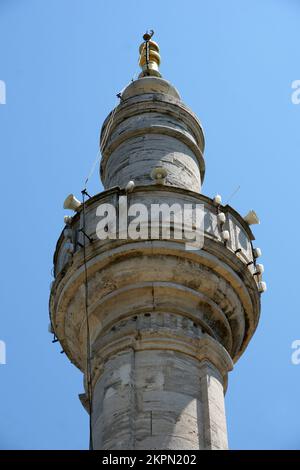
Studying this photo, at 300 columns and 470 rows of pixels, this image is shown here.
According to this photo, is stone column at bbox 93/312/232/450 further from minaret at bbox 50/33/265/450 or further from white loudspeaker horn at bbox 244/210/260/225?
white loudspeaker horn at bbox 244/210/260/225

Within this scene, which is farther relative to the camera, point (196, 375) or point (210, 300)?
point (210, 300)

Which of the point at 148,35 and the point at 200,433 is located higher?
the point at 148,35

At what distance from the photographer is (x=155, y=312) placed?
12.4 meters

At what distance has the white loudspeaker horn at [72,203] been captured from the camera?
45.6 feet

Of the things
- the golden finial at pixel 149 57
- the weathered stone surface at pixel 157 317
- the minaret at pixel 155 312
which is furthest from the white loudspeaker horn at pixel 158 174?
the golden finial at pixel 149 57

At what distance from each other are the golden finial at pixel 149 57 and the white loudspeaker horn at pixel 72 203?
515cm

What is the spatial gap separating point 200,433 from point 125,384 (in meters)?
1.01

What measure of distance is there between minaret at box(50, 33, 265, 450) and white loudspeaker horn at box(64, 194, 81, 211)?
0.10 metres

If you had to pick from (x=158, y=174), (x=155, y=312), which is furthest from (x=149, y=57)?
(x=155, y=312)

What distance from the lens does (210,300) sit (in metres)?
12.8

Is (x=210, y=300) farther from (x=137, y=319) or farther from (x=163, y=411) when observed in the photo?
(x=163, y=411)

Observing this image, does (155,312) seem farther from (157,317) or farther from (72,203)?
(72,203)
